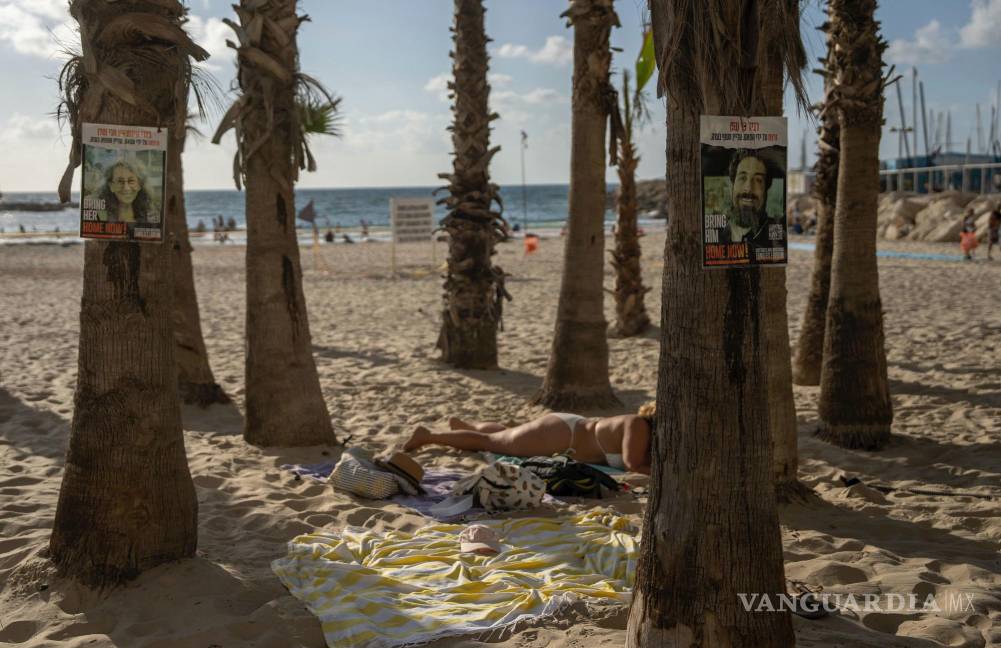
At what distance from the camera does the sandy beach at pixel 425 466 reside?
3.48 meters

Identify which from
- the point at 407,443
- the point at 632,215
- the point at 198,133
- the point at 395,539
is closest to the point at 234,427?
the point at 407,443

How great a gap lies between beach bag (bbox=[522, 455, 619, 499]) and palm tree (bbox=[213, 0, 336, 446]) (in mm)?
1845

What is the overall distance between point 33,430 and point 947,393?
7817 mm

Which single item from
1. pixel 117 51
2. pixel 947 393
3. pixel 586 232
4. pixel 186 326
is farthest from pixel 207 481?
pixel 947 393

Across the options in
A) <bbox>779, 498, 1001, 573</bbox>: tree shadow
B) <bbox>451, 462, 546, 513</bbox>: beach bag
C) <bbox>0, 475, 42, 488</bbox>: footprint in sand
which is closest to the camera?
<bbox>779, 498, 1001, 573</bbox>: tree shadow

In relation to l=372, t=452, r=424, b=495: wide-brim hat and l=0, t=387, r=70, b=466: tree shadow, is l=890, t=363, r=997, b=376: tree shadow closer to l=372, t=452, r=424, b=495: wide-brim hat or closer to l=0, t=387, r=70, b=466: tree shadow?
l=372, t=452, r=424, b=495: wide-brim hat

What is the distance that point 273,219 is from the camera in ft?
19.9

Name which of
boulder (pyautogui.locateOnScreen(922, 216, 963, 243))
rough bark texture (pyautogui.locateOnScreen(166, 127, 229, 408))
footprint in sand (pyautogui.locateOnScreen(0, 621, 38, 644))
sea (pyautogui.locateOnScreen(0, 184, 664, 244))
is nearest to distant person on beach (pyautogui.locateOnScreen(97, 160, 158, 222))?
footprint in sand (pyautogui.locateOnScreen(0, 621, 38, 644))

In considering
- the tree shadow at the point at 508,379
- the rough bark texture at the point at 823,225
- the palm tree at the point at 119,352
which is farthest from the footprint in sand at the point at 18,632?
the rough bark texture at the point at 823,225

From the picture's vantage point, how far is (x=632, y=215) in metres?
11.8

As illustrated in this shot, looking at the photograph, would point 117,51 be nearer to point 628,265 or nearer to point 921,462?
point 921,462

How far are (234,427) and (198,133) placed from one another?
369cm

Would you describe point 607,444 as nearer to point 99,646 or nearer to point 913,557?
point 913,557

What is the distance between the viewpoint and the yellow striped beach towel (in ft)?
11.6
